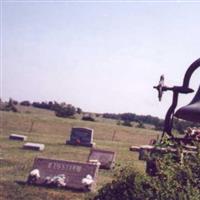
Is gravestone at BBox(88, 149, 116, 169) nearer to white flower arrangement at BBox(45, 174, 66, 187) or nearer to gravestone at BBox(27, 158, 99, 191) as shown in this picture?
gravestone at BBox(27, 158, 99, 191)

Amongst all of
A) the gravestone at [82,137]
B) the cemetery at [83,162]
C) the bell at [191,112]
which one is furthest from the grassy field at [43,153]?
the bell at [191,112]

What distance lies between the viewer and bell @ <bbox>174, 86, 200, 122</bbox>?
4.50 meters

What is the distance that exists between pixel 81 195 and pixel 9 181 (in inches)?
104

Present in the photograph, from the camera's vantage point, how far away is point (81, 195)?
13.8 meters

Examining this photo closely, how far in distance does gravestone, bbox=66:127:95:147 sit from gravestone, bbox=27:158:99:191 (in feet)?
51.5

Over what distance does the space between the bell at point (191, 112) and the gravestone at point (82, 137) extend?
85.7 feet

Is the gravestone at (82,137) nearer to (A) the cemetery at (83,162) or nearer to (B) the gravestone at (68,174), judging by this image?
(A) the cemetery at (83,162)

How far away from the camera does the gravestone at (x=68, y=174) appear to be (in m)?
14.5

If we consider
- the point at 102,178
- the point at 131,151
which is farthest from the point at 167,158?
the point at 131,151

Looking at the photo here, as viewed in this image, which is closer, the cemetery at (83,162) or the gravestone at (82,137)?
the cemetery at (83,162)

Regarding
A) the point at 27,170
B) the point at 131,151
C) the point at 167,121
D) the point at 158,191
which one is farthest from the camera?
the point at 131,151

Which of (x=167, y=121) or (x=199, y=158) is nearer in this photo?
(x=167, y=121)

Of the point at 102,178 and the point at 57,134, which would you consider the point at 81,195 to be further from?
the point at 57,134

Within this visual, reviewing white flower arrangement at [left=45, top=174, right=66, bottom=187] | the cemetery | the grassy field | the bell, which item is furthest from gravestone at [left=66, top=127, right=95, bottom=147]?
the bell
